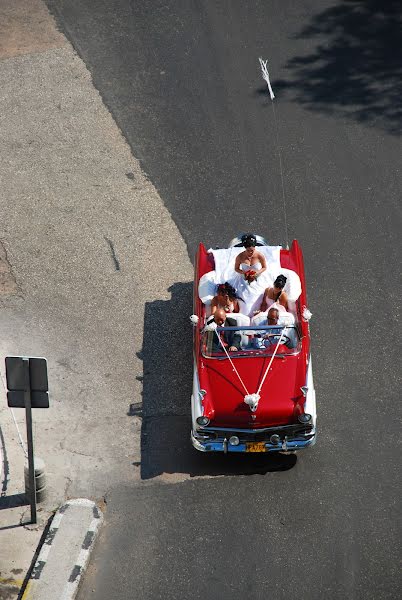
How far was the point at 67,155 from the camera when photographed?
64.8ft

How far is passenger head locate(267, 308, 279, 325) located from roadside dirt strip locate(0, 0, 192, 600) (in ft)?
6.87

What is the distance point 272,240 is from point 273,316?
335 cm

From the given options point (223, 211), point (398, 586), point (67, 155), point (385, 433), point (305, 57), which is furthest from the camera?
point (305, 57)

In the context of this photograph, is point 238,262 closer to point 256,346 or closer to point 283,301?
point 283,301

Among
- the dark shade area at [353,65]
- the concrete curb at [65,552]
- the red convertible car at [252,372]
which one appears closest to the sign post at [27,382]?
the concrete curb at [65,552]

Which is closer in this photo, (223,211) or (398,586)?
(398,586)

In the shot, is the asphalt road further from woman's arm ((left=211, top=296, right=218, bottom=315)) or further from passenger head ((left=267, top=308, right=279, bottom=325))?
passenger head ((left=267, top=308, right=279, bottom=325))

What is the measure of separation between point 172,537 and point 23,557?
1.79 metres

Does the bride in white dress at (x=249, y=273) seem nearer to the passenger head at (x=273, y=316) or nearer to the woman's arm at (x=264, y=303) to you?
the woman's arm at (x=264, y=303)

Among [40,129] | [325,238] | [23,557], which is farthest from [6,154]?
[23,557]

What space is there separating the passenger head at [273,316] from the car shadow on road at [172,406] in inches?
62.9

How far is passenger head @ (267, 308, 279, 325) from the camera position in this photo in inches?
577

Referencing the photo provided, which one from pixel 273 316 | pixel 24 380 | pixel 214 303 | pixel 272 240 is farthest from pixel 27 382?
pixel 272 240

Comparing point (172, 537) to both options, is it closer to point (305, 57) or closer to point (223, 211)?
point (223, 211)
